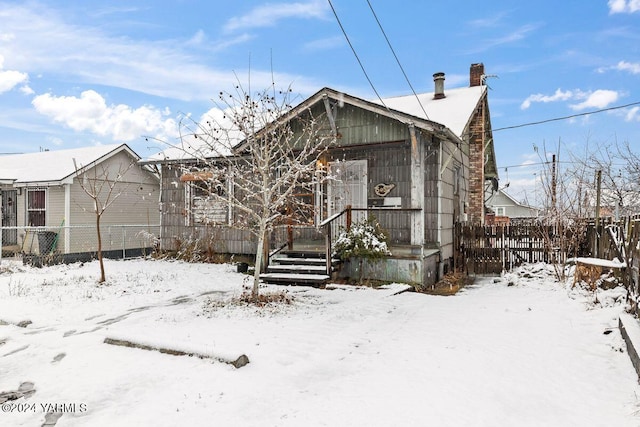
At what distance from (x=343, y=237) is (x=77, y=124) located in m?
35.5

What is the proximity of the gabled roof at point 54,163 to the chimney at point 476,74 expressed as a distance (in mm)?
14852

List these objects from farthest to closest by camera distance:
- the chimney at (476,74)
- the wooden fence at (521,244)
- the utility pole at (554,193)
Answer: the chimney at (476,74) → the utility pole at (554,193) → the wooden fence at (521,244)

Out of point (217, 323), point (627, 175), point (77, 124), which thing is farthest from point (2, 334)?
point (77, 124)

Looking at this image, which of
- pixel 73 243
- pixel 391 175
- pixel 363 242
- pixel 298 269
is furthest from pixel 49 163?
pixel 363 242

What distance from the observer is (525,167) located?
27.6 m

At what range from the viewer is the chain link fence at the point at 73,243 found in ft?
45.9

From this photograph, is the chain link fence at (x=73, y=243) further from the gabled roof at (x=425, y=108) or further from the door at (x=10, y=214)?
the gabled roof at (x=425, y=108)

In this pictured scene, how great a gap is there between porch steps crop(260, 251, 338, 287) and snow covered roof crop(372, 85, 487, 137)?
4.42 metres

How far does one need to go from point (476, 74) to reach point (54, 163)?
60.5ft

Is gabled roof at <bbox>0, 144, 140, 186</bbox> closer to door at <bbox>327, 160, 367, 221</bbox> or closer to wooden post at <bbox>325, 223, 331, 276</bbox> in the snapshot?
door at <bbox>327, 160, 367, 221</bbox>

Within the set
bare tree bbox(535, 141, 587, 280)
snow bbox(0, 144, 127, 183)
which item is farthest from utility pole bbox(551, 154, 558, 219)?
snow bbox(0, 144, 127, 183)

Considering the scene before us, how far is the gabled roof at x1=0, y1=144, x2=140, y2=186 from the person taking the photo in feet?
51.1

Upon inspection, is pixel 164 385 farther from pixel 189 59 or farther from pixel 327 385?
pixel 189 59

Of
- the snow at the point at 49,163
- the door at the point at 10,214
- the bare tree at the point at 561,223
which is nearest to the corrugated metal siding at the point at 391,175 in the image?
the bare tree at the point at 561,223
